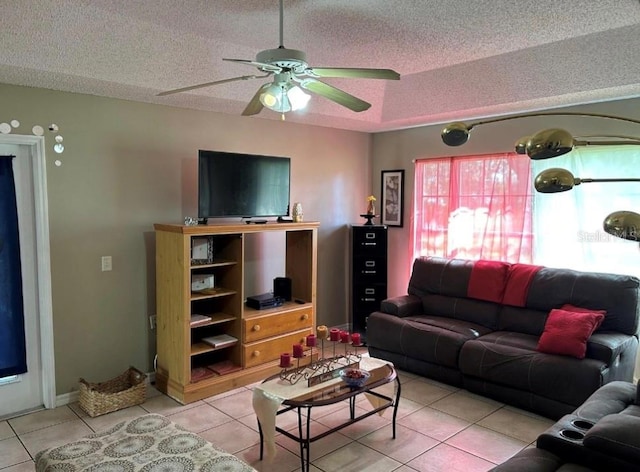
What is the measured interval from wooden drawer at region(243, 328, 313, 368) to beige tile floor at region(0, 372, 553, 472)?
291mm

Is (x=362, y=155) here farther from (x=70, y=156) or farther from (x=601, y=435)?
(x=601, y=435)

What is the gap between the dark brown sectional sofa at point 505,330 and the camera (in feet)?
11.2

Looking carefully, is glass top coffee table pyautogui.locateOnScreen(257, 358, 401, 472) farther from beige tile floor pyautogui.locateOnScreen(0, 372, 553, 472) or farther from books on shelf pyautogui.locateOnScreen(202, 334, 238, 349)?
books on shelf pyautogui.locateOnScreen(202, 334, 238, 349)

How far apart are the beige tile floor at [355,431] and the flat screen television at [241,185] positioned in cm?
153

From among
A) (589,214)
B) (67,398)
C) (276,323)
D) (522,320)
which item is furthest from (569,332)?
(67,398)

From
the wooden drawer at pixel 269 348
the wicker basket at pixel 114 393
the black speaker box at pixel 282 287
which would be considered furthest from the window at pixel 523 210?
the wicker basket at pixel 114 393

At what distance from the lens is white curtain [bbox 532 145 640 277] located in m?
3.95

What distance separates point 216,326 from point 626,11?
12.2 ft

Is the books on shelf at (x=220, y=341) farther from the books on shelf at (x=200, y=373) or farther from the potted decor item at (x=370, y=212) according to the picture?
the potted decor item at (x=370, y=212)

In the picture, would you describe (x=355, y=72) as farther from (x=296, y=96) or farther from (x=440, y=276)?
(x=440, y=276)

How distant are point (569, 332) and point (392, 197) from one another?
8.44ft

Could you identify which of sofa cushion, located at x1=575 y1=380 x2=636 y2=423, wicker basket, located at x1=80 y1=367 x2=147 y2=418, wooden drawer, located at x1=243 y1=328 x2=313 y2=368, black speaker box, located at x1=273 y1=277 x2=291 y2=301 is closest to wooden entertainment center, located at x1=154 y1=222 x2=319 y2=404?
wooden drawer, located at x1=243 y1=328 x2=313 y2=368

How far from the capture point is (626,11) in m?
2.79

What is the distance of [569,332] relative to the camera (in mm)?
3512
